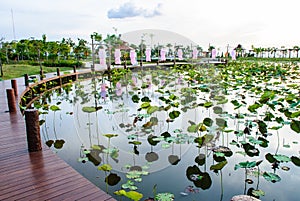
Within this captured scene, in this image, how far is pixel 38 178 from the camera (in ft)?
7.58

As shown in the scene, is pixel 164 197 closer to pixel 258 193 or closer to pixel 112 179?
pixel 112 179

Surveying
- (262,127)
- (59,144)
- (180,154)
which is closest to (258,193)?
(180,154)

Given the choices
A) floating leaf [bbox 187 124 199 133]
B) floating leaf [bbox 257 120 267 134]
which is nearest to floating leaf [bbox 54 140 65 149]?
floating leaf [bbox 187 124 199 133]

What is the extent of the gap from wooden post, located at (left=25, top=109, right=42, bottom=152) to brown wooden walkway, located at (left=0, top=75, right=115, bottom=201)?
9 cm

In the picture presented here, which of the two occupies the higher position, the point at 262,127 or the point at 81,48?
the point at 81,48

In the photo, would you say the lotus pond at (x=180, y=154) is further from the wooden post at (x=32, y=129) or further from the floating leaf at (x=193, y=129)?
the wooden post at (x=32, y=129)

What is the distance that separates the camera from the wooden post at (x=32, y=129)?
288 centimetres

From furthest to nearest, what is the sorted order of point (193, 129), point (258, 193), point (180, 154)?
point (180, 154) → point (193, 129) → point (258, 193)

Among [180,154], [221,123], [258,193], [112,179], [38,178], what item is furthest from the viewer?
[221,123]

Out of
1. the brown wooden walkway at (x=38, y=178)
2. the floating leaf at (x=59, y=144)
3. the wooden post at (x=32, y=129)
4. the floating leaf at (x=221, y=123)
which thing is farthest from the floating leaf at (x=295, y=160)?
the floating leaf at (x=59, y=144)

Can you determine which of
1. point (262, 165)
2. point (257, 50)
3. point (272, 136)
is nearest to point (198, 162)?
point (262, 165)

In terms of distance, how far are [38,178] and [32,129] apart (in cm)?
80

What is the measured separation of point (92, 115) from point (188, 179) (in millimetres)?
3467

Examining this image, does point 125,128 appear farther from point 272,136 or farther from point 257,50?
point 257,50
